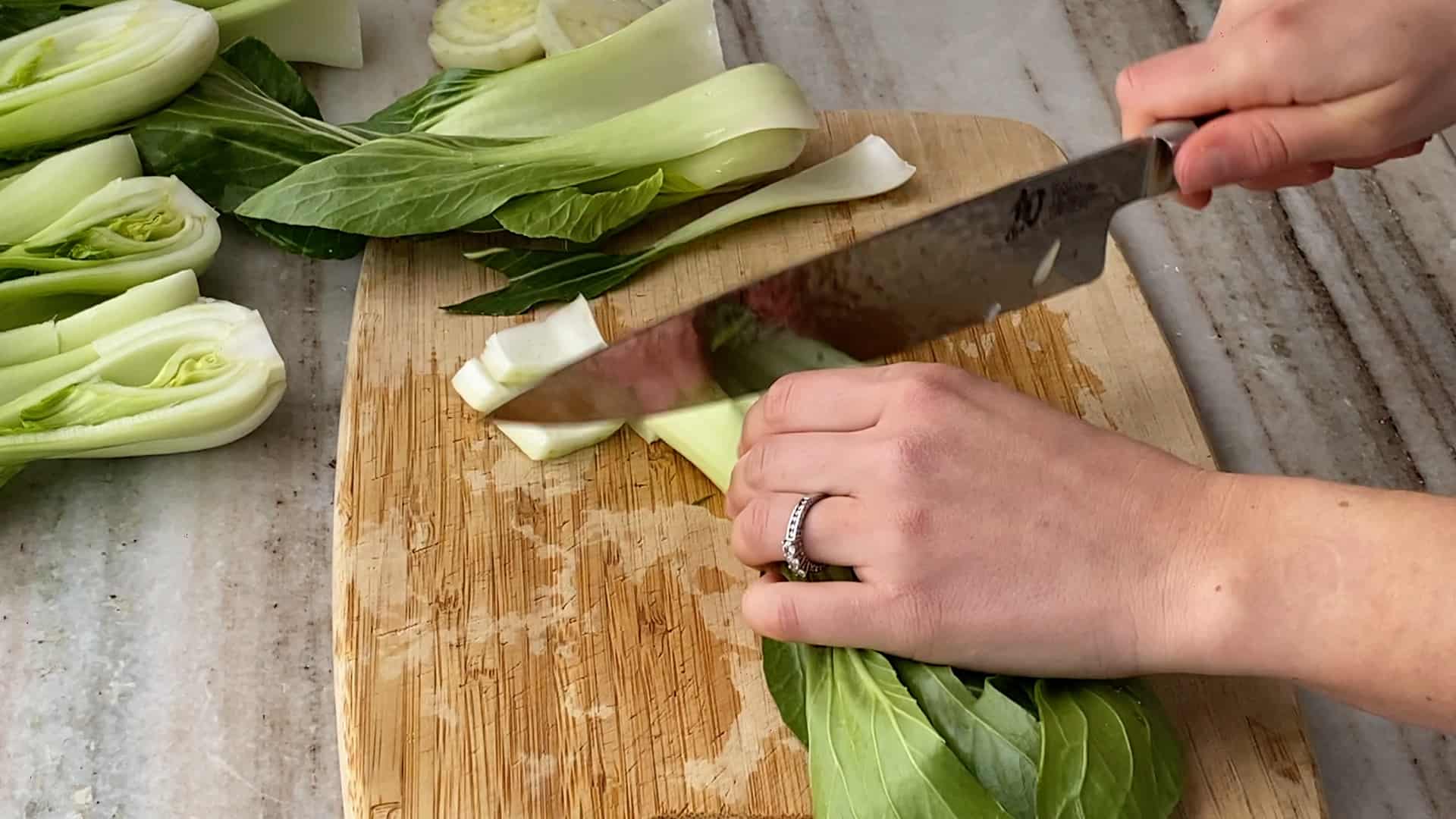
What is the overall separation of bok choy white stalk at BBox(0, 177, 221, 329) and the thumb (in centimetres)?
100

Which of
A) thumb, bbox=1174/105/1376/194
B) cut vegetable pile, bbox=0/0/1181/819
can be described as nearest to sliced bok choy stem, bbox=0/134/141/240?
cut vegetable pile, bbox=0/0/1181/819

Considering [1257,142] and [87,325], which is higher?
[1257,142]

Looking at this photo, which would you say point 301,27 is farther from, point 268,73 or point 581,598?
point 581,598

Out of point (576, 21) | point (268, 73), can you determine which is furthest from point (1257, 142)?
point (268, 73)

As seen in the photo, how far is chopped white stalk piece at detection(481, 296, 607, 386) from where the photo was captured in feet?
4.03

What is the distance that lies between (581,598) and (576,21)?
0.79m

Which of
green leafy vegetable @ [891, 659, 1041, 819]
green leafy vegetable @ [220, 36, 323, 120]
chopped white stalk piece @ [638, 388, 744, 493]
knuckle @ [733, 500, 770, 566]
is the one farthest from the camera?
green leafy vegetable @ [220, 36, 323, 120]

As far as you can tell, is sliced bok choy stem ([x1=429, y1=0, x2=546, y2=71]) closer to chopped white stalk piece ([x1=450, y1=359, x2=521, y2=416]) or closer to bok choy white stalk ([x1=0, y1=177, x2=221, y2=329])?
bok choy white stalk ([x1=0, y1=177, x2=221, y2=329])

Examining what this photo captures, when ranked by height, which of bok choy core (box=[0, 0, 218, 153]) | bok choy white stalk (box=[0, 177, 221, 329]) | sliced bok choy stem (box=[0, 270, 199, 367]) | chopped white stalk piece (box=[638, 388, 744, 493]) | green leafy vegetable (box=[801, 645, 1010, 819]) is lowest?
green leafy vegetable (box=[801, 645, 1010, 819])

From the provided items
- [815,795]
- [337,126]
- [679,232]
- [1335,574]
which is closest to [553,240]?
[679,232]

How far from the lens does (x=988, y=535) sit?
942mm

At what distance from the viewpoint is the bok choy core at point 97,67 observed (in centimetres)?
138

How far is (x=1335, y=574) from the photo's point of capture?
2.81 ft

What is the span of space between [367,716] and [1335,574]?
73cm
